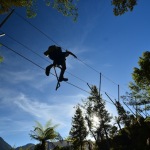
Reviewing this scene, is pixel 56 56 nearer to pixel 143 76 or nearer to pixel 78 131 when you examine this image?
pixel 143 76

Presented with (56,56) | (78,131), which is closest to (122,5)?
(56,56)

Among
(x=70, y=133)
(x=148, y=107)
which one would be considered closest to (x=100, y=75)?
(x=148, y=107)

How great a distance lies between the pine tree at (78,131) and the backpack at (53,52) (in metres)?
40.5

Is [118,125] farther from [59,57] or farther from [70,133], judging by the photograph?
[59,57]

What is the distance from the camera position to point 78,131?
48.9 meters

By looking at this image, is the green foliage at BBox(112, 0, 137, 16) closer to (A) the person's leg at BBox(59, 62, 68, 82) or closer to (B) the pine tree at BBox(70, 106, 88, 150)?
(A) the person's leg at BBox(59, 62, 68, 82)

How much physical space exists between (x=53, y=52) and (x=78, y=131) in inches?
1652

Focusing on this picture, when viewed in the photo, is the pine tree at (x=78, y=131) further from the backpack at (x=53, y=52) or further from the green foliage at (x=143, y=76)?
the backpack at (x=53, y=52)

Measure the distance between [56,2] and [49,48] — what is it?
6.63 meters

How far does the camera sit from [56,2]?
14781mm

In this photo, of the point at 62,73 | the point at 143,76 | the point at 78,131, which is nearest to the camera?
the point at 62,73

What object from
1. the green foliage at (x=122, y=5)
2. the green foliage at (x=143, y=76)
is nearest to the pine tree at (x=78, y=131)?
the green foliage at (x=143, y=76)

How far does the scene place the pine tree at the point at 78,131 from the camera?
47.6 metres

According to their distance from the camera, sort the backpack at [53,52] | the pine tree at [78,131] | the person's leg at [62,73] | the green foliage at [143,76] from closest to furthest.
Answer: the backpack at [53,52]
the person's leg at [62,73]
the green foliage at [143,76]
the pine tree at [78,131]
